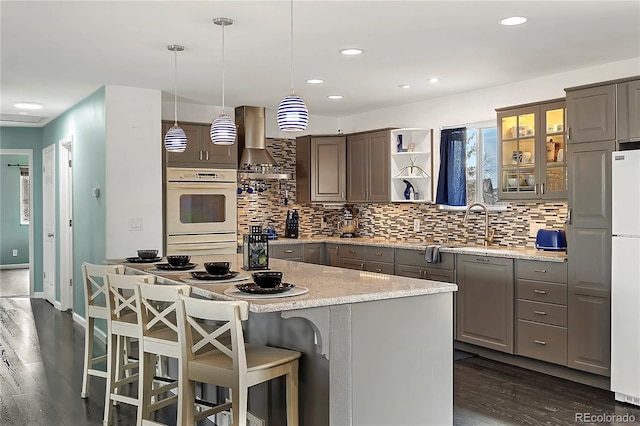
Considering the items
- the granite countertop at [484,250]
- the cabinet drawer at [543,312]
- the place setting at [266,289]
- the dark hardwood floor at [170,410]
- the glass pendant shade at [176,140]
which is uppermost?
the glass pendant shade at [176,140]

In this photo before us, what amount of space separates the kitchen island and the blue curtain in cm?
324

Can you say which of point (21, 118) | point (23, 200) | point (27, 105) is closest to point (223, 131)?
point (27, 105)

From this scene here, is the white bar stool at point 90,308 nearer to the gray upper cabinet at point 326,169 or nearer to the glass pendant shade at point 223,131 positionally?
the glass pendant shade at point 223,131

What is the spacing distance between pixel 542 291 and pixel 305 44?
2.72m

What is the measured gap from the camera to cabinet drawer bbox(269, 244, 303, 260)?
7.15 metres

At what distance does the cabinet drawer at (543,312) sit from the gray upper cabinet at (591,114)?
1321 millimetres

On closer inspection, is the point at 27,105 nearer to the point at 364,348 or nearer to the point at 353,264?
the point at 353,264

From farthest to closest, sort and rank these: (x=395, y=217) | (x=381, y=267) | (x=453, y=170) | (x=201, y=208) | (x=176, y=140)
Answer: (x=395, y=217), (x=201, y=208), (x=381, y=267), (x=453, y=170), (x=176, y=140)

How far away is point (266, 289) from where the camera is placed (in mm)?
2867

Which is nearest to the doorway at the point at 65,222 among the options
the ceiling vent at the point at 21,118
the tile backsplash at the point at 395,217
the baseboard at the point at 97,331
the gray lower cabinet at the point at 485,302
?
the ceiling vent at the point at 21,118

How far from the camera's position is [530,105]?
212 inches

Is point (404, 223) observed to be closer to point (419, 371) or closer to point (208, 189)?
point (208, 189)

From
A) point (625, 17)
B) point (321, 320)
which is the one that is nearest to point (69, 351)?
point (321, 320)

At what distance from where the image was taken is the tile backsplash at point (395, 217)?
5773 millimetres
